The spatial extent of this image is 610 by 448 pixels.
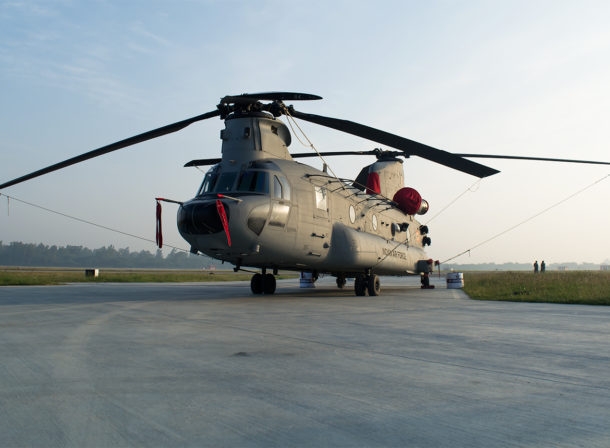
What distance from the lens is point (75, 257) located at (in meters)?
175

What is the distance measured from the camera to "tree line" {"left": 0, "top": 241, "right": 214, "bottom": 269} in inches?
6555

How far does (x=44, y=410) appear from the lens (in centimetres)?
345

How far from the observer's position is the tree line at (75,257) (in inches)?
6555

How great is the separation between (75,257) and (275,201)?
18009cm

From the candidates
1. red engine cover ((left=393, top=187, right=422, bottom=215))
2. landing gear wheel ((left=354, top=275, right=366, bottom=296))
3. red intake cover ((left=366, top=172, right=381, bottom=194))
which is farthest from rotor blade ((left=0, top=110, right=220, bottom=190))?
red engine cover ((left=393, top=187, right=422, bottom=215))

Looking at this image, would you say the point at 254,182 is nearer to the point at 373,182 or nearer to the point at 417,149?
the point at 417,149

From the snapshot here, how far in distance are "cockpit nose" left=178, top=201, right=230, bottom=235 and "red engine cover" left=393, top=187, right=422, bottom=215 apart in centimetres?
1191

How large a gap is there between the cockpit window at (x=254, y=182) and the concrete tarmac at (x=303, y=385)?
6.09 meters

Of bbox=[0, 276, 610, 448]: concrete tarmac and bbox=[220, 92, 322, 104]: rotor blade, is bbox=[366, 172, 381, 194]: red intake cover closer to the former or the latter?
bbox=[220, 92, 322, 104]: rotor blade

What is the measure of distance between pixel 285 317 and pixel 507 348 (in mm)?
4417

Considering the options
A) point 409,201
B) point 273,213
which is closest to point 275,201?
point 273,213

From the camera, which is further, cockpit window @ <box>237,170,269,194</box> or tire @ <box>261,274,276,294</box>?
tire @ <box>261,274,276,294</box>

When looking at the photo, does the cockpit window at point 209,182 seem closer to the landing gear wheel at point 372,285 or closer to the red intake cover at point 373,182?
the landing gear wheel at point 372,285

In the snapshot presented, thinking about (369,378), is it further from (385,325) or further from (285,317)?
(285,317)
